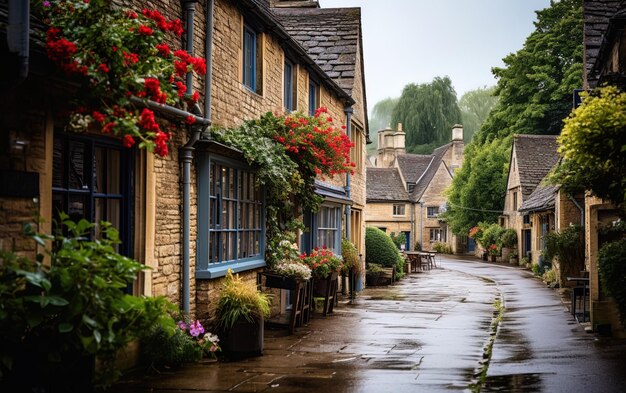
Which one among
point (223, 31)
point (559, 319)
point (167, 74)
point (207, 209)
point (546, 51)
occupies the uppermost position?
point (546, 51)

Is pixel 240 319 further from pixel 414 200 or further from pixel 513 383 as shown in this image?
pixel 414 200

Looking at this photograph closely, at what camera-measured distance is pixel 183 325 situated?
1039cm

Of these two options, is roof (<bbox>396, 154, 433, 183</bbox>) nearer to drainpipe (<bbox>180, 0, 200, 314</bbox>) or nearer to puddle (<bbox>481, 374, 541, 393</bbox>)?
drainpipe (<bbox>180, 0, 200, 314</bbox>)

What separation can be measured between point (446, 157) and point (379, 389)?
6360 cm

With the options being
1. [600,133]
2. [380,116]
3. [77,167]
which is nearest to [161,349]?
[77,167]

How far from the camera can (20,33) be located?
20.7ft

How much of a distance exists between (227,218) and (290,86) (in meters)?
5.74

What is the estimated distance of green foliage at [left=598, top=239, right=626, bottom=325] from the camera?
1164 centimetres

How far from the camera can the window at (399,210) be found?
67688 millimetres

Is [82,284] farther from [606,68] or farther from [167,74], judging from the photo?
[606,68]

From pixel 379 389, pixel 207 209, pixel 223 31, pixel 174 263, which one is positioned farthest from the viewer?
pixel 223 31

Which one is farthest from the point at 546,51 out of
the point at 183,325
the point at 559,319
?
the point at 183,325

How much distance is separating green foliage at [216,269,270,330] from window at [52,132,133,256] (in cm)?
215

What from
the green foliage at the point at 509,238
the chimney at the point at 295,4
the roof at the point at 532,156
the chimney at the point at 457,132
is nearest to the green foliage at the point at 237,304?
the chimney at the point at 295,4
